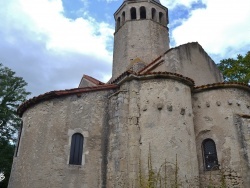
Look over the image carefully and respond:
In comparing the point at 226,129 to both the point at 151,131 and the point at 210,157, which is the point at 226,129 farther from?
the point at 151,131

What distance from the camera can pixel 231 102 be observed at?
1110cm

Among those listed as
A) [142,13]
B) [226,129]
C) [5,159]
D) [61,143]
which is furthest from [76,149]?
[142,13]

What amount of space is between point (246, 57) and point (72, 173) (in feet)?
45.8

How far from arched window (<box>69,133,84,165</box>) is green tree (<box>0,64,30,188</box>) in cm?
935

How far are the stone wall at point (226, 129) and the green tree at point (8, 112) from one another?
13.0 meters

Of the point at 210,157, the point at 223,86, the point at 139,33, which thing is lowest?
the point at 210,157

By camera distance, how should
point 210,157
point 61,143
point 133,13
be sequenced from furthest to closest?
point 133,13, point 210,157, point 61,143

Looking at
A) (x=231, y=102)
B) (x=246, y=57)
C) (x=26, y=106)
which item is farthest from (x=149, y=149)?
(x=246, y=57)

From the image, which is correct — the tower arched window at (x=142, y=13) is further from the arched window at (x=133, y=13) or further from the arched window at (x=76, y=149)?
the arched window at (x=76, y=149)

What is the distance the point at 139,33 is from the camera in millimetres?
17469

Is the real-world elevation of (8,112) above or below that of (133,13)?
below

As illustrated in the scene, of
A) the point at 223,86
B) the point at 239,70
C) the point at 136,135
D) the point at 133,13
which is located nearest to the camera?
the point at 136,135

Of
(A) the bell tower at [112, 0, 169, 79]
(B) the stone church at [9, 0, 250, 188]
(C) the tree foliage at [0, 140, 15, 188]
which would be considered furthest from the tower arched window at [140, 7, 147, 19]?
(C) the tree foliage at [0, 140, 15, 188]

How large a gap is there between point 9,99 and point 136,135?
14.2m
